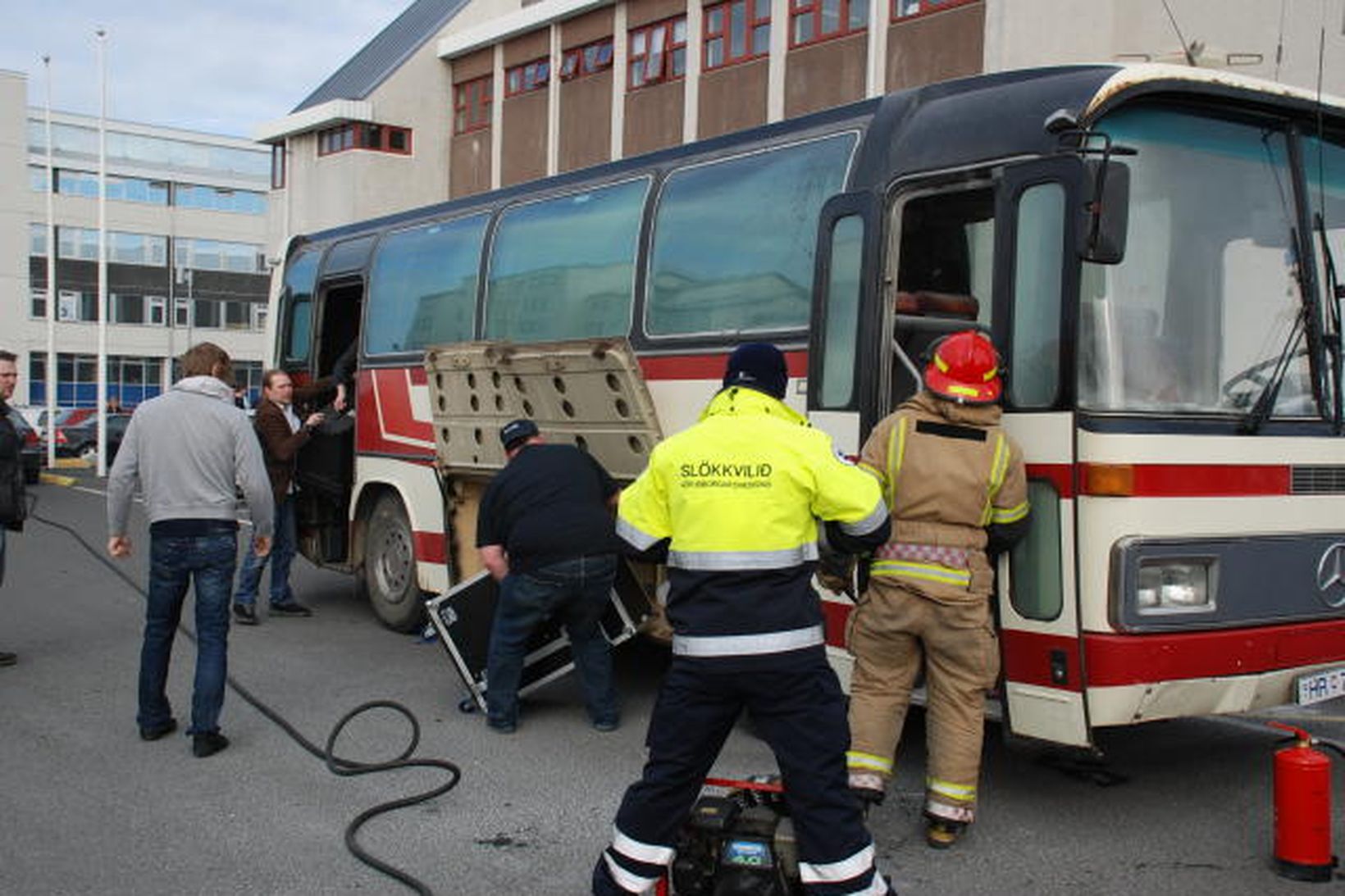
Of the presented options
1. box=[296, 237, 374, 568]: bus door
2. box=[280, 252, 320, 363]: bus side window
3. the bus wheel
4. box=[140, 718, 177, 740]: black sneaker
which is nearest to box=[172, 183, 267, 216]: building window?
box=[280, 252, 320, 363]: bus side window

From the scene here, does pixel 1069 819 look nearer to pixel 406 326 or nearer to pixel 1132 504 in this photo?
pixel 1132 504

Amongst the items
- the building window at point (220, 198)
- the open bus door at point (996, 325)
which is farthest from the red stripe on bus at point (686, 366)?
the building window at point (220, 198)

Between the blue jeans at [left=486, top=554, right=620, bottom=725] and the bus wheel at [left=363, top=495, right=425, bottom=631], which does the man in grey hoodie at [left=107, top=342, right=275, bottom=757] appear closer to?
the blue jeans at [left=486, top=554, right=620, bottom=725]

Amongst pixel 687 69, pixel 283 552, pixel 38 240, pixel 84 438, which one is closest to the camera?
pixel 283 552

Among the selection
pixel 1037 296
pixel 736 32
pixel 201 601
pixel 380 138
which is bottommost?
pixel 201 601

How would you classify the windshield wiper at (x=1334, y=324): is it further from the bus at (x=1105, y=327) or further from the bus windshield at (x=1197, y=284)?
the bus windshield at (x=1197, y=284)

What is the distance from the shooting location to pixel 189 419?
6594 millimetres

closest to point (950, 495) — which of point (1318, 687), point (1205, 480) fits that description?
point (1205, 480)

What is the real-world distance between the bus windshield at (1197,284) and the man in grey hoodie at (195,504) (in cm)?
400

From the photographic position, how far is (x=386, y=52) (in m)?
42.3

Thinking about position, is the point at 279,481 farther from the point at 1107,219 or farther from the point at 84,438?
the point at 84,438

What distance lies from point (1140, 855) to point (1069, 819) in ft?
1.57

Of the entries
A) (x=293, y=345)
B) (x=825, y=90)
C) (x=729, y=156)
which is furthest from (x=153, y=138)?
(x=729, y=156)

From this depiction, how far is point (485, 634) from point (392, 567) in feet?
9.96
